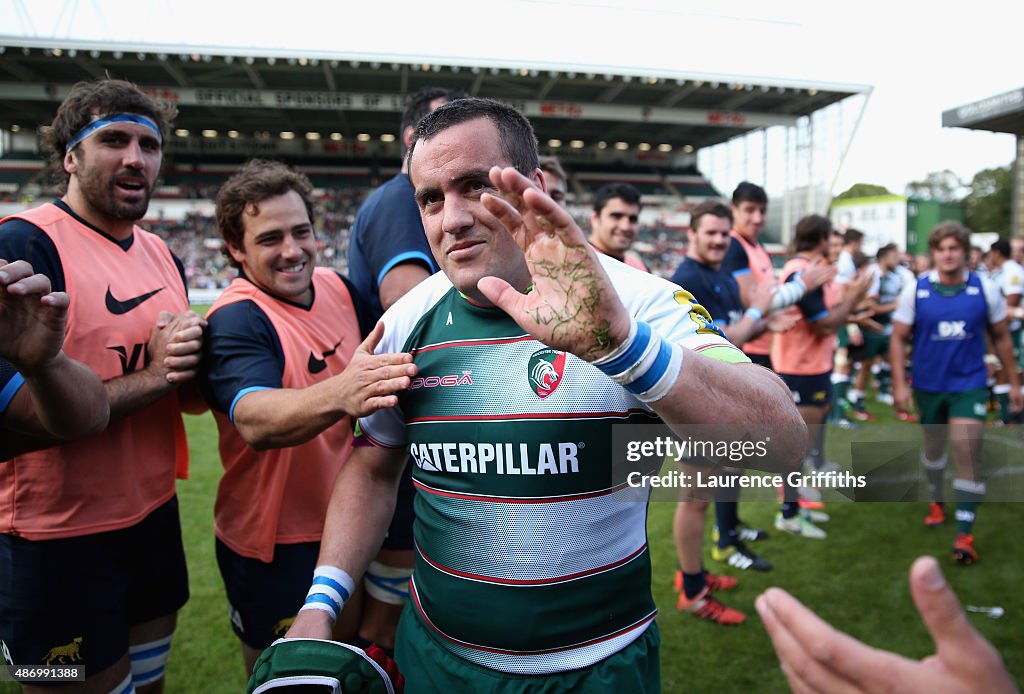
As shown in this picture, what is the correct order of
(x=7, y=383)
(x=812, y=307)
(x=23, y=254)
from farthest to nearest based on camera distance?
(x=812, y=307)
(x=23, y=254)
(x=7, y=383)

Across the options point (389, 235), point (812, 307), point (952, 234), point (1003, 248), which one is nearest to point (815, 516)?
point (812, 307)

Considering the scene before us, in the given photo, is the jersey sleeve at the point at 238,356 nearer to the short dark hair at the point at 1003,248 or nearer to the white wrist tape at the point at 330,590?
the white wrist tape at the point at 330,590

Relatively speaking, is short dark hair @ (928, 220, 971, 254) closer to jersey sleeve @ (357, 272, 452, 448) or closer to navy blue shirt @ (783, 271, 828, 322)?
navy blue shirt @ (783, 271, 828, 322)

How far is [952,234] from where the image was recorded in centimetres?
491

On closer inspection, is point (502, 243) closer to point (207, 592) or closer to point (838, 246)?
point (207, 592)

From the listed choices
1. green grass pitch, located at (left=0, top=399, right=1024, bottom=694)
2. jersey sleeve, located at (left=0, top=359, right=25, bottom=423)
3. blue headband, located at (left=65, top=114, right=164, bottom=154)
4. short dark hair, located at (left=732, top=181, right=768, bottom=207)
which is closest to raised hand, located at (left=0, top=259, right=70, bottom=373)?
jersey sleeve, located at (left=0, top=359, right=25, bottom=423)

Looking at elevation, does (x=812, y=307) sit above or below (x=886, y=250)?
below

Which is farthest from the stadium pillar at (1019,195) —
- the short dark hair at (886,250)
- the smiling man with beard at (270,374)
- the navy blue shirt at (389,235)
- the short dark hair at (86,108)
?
the short dark hair at (86,108)

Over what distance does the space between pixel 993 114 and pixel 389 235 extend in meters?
24.5

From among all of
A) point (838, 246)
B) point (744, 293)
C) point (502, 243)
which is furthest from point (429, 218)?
point (838, 246)

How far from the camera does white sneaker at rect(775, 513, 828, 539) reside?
507 centimetres

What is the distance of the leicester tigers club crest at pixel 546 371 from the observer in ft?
4.88

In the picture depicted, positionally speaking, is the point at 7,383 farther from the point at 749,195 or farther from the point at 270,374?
the point at 749,195

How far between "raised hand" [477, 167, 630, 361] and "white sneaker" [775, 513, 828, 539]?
4.80 meters
